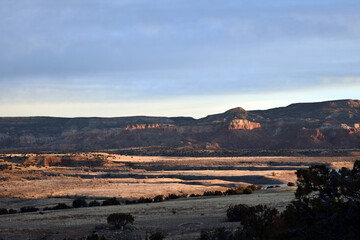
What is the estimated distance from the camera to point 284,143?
114812 millimetres

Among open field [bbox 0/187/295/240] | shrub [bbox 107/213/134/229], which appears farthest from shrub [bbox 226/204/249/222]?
shrub [bbox 107/213/134/229]

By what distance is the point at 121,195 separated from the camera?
Result: 32.1 metres

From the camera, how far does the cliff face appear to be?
4466 inches

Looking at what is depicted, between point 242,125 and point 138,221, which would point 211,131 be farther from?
point 138,221

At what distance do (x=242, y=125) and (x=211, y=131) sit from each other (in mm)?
9028

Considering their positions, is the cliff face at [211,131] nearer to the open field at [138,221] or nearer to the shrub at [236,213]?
the open field at [138,221]

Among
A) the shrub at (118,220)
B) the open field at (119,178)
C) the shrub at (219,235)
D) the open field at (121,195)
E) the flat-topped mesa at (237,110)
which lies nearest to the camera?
the shrub at (219,235)

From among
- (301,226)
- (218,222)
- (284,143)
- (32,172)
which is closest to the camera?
(301,226)

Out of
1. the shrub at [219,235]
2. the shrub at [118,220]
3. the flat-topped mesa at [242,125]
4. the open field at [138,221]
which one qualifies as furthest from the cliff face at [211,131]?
the shrub at [219,235]

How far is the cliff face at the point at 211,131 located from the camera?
11344cm

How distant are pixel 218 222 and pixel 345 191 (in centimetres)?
764

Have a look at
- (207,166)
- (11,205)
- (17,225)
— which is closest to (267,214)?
(17,225)

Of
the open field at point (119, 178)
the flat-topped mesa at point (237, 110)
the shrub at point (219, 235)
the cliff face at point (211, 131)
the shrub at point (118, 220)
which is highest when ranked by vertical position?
the flat-topped mesa at point (237, 110)

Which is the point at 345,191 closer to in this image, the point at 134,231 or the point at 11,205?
the point at 134,231
